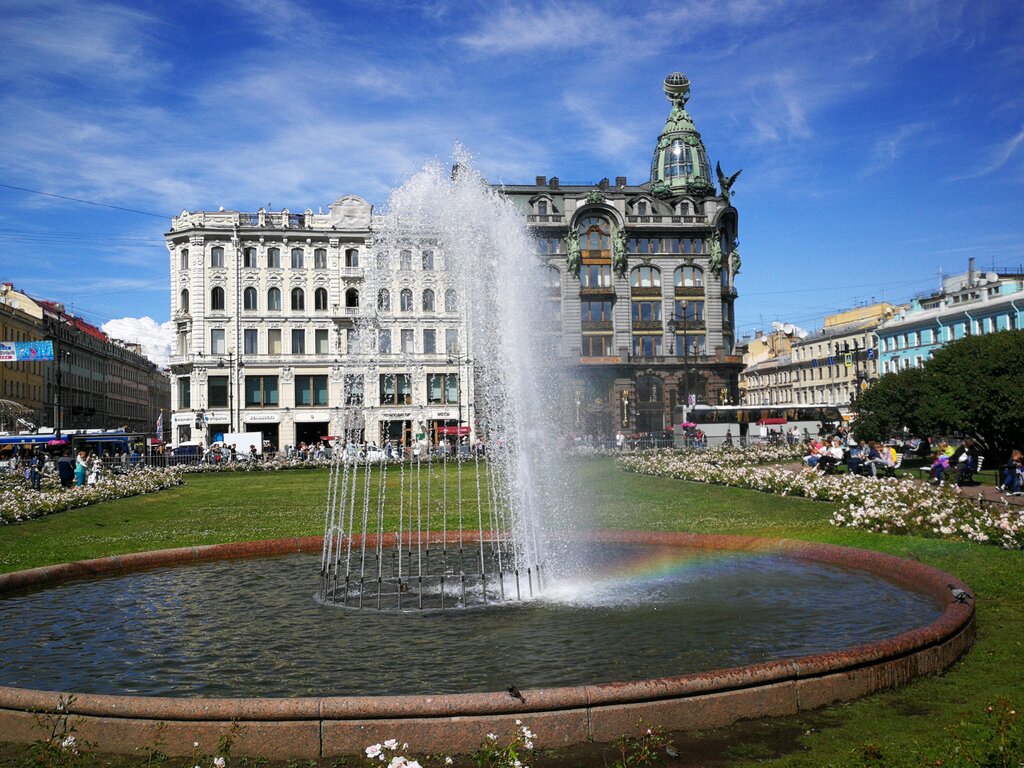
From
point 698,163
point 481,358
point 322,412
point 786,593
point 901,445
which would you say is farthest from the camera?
point 698,163

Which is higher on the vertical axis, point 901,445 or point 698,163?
point 698,163

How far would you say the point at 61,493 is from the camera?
83.1 feet

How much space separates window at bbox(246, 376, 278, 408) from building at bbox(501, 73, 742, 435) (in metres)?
25.2

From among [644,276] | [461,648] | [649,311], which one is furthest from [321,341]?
[461,648]

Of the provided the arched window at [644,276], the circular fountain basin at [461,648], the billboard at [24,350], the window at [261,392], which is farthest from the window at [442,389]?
the circular fountain basin at [461,648]

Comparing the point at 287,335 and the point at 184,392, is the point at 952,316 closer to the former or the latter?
the point at 287,335

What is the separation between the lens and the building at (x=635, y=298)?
3036 inches

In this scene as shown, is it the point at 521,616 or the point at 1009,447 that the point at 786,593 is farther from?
the point at 1009,447

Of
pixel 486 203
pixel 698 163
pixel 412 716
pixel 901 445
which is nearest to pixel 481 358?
pixel 486 203

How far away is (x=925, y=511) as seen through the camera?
592 inches

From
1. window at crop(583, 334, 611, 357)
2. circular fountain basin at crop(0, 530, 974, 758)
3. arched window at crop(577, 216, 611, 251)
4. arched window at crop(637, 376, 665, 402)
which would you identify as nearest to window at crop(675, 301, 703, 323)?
arched window at crop(637, 376, 665, 402)

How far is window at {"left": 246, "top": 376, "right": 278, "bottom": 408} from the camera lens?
6575 centimetres

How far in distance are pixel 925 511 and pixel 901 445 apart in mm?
36215

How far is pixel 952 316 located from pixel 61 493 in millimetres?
74560
